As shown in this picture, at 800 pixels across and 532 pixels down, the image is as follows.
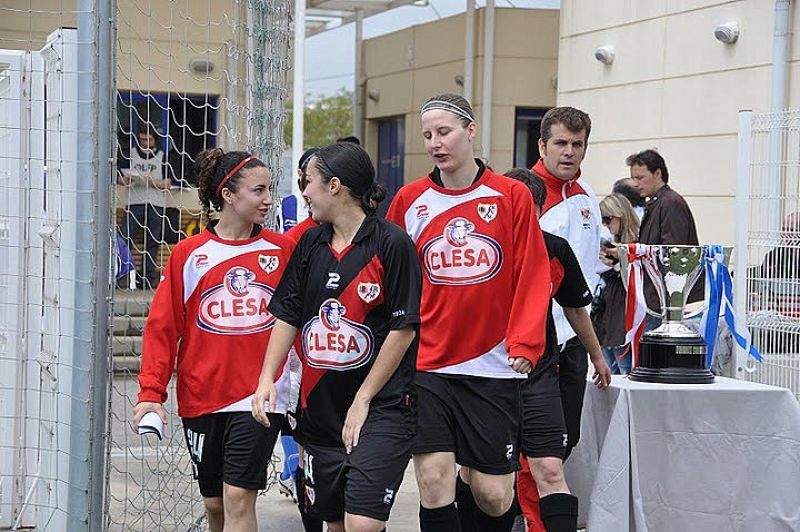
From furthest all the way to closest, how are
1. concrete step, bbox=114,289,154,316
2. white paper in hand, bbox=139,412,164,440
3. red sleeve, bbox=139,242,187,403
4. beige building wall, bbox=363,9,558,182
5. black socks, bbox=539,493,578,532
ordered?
beige building wall, bbox=363,9,558,182, concrete step, bbox=114,289,154,316, black socks, bbox=539,493,578,532, red sleeve, bbox=139,242,187,403, white paper in hand, bbox=139,412,164,440

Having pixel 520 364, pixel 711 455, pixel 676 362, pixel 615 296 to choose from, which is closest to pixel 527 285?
pixel 520 364

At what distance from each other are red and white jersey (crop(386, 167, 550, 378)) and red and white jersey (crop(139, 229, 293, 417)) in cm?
61

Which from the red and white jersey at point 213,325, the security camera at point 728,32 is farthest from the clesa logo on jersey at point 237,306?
the security camera at point 728,32

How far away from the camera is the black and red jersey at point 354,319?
4.55 metres

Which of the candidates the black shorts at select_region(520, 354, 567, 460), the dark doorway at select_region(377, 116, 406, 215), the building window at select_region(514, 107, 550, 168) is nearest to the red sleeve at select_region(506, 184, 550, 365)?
the black shorts at select_region(520, 354, 567, 460)

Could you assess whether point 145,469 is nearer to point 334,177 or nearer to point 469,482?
point 469,482

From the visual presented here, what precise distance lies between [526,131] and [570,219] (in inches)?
698

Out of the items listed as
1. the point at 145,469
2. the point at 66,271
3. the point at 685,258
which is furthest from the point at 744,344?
the point at 66,271

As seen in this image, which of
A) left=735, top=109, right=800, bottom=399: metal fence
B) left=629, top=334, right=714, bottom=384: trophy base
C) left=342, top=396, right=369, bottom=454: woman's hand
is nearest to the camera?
left=342, top=396, right=369, bottom=454: woman's hand

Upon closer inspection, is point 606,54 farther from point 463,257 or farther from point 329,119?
point 329,119

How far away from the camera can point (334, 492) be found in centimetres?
468

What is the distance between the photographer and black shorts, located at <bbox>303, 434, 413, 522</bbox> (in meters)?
4.50

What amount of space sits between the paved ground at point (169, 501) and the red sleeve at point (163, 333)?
1564 mm

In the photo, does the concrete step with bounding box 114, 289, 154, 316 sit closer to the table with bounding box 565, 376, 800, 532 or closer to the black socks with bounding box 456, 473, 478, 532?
the black socks with bounding box 456, 473, 478, 532
